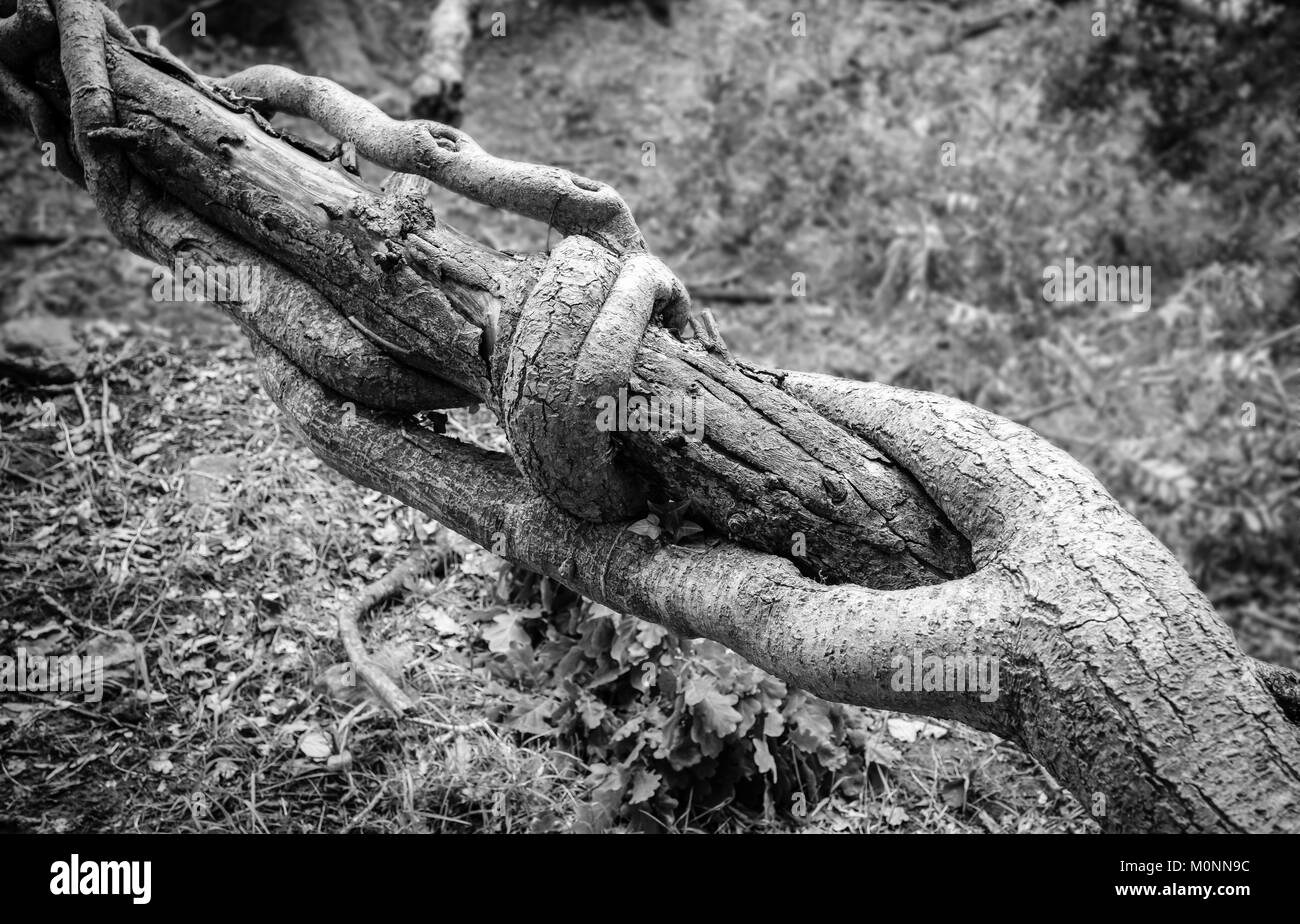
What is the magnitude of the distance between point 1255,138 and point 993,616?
536 cm

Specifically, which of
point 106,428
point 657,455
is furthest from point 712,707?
point 106,428

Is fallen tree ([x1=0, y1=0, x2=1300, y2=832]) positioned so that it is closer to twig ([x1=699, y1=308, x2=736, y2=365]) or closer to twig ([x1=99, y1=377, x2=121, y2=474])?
twig ([x1=699, y1=308, x2=736, y2=365])

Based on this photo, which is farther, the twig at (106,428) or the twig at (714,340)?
the twig at (106,428)

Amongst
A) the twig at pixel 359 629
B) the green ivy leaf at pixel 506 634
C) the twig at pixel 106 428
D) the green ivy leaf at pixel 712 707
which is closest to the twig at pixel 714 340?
the green ivy leaf at pixel 712 707

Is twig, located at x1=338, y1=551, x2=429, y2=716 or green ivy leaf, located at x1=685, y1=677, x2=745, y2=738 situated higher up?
twig, located at x1=338, y1=551, x2=429, y2=716

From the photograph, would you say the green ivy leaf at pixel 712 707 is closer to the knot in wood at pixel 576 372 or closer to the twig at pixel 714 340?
the knot in wood at pixel 576 372

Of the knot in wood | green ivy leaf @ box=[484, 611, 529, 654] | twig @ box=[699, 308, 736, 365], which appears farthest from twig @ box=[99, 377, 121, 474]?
twig @ box=[699, 308, 736, 365]

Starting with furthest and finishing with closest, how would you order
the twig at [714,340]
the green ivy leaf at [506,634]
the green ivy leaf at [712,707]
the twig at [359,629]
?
the green ivy leaf at [506,634], the twig at [359,629], the green ivy leaf at [712,707], the twig at [714,340]

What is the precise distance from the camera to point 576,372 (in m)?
1.95

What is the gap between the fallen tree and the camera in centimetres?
161

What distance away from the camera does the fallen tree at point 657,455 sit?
1.61 meters

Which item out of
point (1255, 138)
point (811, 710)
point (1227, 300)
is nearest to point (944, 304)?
point (1227, 300)

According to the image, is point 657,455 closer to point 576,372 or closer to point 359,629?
point 576,372

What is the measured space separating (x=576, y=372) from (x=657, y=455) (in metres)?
0.26
